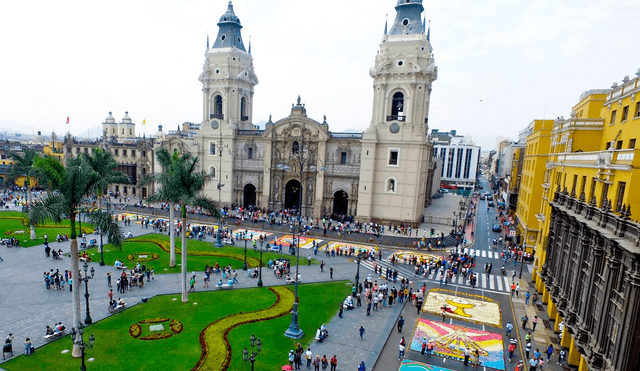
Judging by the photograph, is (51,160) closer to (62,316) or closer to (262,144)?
(62,316)

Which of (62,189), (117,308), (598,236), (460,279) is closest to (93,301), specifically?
(117,308)

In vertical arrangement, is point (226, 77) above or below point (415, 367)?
above

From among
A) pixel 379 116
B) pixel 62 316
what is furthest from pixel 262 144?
pixel 62 316

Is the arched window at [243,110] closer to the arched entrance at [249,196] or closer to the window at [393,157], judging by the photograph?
the arched entrance at [249,196]

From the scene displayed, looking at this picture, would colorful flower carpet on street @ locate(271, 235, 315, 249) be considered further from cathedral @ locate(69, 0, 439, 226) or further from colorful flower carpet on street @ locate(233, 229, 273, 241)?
cathedral @ locate(69, 0, 439, 226)

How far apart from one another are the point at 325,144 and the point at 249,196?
16.6 m

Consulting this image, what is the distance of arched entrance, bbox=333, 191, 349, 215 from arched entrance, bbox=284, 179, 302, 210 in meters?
6.27

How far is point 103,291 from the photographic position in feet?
94.9

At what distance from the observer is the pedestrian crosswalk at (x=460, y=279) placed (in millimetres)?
34356

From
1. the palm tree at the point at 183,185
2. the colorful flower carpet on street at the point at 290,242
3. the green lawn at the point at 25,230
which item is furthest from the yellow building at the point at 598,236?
the green lawn at the point at 25,230

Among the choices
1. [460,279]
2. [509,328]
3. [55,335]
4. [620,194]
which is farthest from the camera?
[460,279]

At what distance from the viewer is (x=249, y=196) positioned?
6512cm

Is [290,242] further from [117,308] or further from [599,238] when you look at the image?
[599,238]

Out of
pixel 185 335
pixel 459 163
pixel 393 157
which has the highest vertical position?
pixel 393 157
